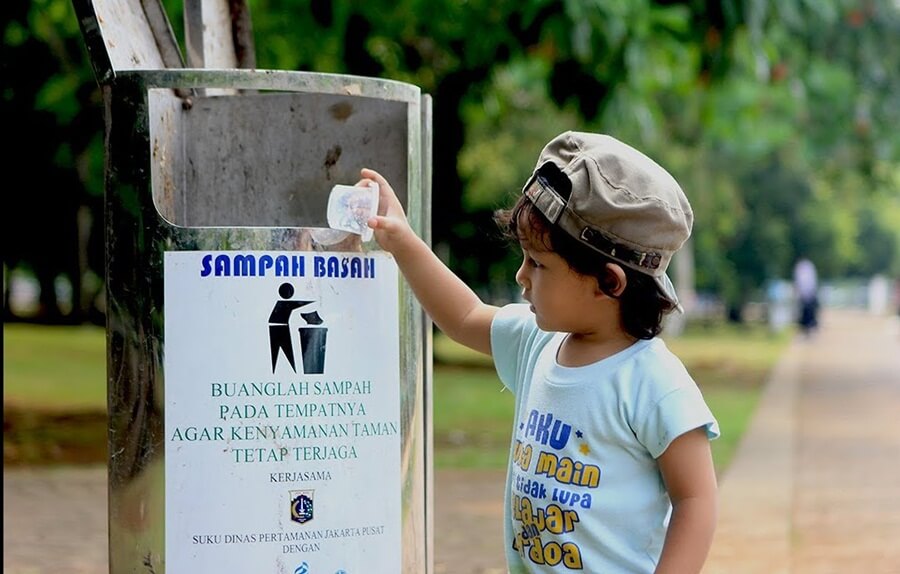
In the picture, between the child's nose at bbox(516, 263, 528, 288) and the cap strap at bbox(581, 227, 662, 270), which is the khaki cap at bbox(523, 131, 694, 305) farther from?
the child's nose at bbox(516, 263, 528, 288)

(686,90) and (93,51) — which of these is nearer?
(93,51)

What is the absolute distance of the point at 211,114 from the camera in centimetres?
336

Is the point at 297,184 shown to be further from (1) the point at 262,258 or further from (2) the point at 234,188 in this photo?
(1) the point at 262,258

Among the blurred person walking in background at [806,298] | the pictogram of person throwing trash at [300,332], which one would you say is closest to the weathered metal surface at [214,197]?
the pictogram of person throwing trash at [300,332]

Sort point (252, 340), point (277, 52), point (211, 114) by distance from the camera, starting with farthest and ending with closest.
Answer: point (277, 52), point (211, 114), point (252, 340)

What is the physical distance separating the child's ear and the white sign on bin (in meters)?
0.60

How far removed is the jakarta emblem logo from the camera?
2.86 meters

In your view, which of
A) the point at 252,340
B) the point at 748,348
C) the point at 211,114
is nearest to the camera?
the point at 252,340

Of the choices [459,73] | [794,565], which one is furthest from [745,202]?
[794,565]

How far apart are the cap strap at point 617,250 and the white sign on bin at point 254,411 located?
0.62 meters

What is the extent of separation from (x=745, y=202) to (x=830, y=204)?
22.2ft

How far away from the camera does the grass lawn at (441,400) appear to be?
1047cm

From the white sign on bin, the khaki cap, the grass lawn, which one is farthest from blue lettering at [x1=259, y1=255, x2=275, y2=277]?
the grass lawn

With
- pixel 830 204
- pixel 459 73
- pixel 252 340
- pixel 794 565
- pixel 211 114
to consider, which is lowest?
pixel 830 204
